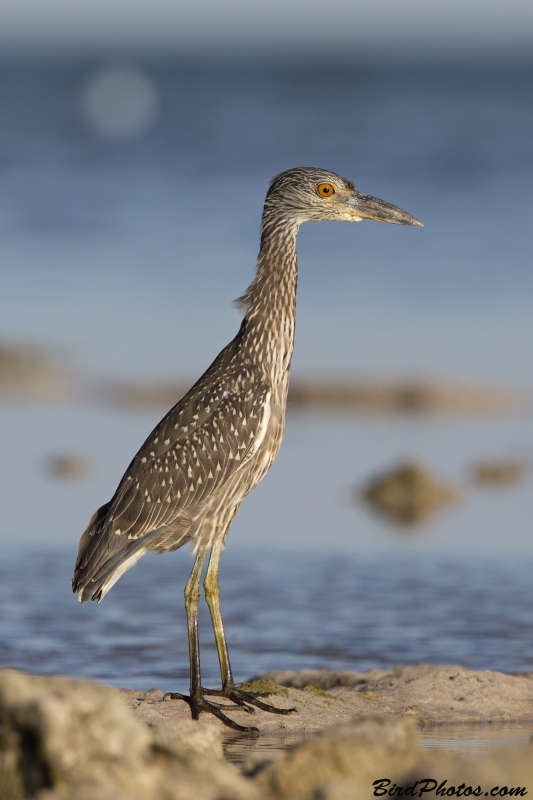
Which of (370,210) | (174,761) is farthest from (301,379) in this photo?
(174,761)

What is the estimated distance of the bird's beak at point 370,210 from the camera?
30.0ft

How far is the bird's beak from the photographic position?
30.0ft

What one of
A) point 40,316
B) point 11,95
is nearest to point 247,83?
point 11,95

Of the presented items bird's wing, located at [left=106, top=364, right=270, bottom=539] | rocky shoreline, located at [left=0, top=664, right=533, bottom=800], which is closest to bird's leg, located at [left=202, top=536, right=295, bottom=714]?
bird's wing, located at [left=106, top=364, right=270, bottom=539]

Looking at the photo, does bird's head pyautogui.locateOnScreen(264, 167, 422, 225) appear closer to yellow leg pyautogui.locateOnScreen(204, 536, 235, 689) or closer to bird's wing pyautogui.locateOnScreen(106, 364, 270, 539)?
bird's wing pyautogui.locateOnScreen(106, 364, 270, 539)

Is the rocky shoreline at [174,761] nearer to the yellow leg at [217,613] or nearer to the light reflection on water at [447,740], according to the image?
the light reflection on water at [447,740]

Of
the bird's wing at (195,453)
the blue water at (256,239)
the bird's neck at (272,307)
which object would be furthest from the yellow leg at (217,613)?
the blue water at (256,239)

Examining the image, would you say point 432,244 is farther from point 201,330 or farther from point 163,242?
point 201,330

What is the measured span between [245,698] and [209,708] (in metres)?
0.32

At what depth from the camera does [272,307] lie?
8641mm

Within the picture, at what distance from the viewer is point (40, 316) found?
25188 millimetres

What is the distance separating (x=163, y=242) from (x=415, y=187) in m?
8.62

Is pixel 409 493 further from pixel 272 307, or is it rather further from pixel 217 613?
pixel 217 613

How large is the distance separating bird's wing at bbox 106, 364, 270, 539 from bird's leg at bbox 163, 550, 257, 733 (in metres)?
0.39
